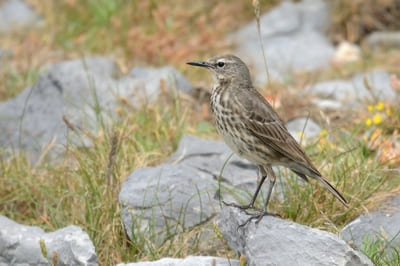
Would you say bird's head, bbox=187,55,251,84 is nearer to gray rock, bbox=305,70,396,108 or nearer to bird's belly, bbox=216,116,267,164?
bird's belly, bbox=216,116,267,164

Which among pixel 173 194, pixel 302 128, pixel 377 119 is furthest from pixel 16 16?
pixel 173 194

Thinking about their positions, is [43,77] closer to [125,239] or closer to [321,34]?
[125,239]

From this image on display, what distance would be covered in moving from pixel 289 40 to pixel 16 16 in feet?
14.2

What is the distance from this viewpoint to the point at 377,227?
576 cm

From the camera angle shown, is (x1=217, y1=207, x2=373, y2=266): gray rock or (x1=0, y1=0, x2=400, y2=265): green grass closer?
(x1=217, y1=207, x2=373, y2=266): gray rock

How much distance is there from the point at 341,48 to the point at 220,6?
75.0 inches

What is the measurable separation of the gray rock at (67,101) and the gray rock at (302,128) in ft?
4.15

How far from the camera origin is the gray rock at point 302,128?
760 centimetres

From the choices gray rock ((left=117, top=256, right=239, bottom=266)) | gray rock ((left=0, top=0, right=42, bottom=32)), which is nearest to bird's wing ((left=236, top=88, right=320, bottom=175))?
gray rock ((left=117, top=256, right=239, bottom=266))

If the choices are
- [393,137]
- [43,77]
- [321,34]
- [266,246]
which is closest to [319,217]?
[266,246]

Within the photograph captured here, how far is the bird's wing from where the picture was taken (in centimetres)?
534

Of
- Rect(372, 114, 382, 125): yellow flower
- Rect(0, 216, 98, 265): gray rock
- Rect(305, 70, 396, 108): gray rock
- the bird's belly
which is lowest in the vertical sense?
Rect(0, 216, 98, 265): gray rock

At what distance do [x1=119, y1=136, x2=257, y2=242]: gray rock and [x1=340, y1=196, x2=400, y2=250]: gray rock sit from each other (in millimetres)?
886

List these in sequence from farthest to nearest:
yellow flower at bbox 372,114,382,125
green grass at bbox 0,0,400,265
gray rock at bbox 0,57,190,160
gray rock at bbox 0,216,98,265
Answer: gray rock at bbox 0,57,190,160, yellow flower at bbox 372,114,382,125, green grass at bbox 0,0,400,265, gray rock at bbox 0,216,98,265
